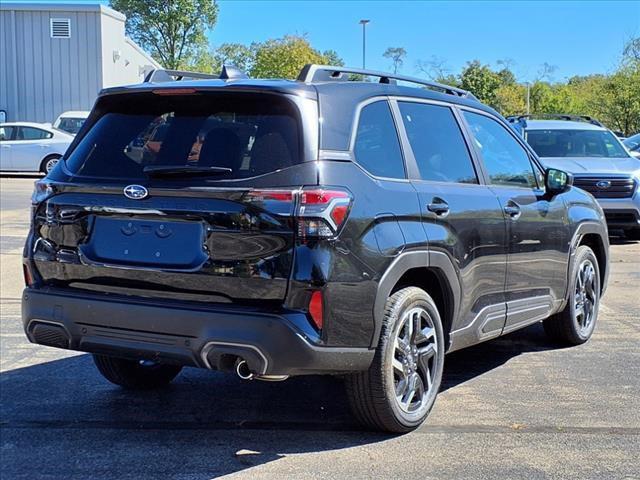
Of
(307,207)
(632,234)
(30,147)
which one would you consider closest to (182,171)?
(307,207)

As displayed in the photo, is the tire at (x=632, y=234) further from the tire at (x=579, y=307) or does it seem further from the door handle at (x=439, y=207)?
the door handle at (x=439, y=207)

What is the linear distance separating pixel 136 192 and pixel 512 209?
99.1 inches

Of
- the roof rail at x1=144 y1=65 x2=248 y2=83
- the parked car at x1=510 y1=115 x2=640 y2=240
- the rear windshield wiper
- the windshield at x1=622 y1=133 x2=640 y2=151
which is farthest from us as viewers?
the windshield at x1=622 y1=133 x2=640 y2=151

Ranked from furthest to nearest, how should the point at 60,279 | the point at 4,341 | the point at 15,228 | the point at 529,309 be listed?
the point at 15,228
the point at 4,341
the point at 529,309
the point at 60,279

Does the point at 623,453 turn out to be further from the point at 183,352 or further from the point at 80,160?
the point at 80,160

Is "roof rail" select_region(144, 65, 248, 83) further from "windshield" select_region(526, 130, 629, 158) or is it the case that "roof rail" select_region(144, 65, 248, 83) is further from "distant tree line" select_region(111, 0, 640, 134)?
"distant tree line" select_region(111, 0, 640, 134)

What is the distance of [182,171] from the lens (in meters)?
3.69

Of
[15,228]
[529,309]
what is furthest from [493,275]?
[15,228]

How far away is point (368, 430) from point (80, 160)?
2.13m

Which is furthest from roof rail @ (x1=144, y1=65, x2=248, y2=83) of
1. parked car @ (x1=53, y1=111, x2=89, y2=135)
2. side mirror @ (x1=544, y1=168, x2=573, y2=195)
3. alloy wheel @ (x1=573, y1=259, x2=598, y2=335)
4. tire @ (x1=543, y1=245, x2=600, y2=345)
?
parked car @ (x1=53, y1=111, x2=89, y2=135)

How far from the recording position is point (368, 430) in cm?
424

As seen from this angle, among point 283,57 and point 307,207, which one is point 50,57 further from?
point 307,207

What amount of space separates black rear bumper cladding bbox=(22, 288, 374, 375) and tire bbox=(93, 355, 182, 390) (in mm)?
948

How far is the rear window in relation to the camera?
Result: 366cm
